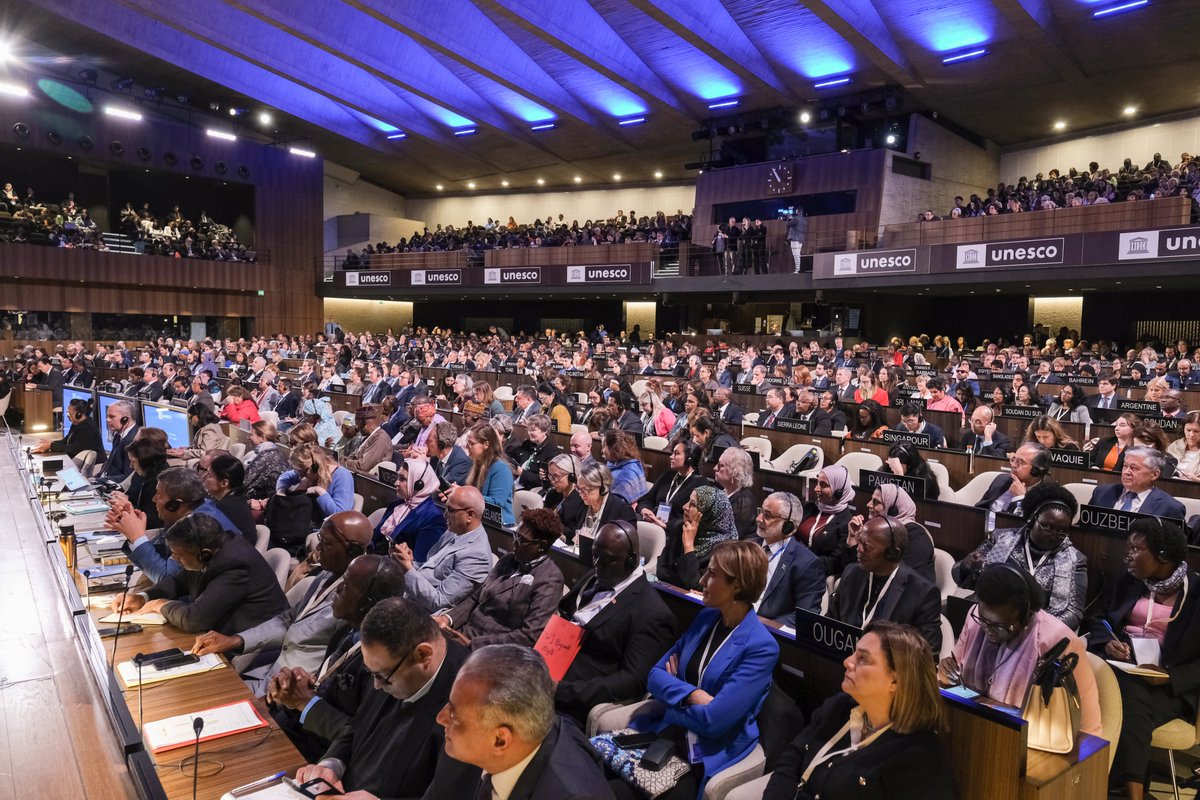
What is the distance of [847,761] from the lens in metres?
2.49

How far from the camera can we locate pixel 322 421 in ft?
30.8

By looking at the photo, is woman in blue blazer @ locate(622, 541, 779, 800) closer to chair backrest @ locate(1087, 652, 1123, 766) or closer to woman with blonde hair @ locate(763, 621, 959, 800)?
woman with blonde hair @ locate(763, 621, 959, 800)

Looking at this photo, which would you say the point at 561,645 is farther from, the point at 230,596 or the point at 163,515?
the point at 163,515

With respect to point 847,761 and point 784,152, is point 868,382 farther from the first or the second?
point 784,152

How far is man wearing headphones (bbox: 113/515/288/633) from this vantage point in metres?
3.74

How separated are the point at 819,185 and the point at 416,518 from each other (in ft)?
68.9

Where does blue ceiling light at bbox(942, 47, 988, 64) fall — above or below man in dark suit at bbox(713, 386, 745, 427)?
above

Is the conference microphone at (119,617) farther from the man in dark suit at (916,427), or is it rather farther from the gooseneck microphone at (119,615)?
the man in dark suit at (916,427)

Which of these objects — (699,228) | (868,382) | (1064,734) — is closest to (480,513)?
(1064,734)

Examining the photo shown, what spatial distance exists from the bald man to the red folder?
2.85 ft

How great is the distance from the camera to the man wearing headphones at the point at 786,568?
4.13 meters

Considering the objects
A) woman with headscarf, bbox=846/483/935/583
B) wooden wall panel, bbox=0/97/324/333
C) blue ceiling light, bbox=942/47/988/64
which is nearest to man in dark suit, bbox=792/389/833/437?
woman with headscarf, bbox=846/483/935/583

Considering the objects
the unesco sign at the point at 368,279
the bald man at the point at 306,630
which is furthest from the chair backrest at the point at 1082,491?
the unesco sign at the point at 368,279

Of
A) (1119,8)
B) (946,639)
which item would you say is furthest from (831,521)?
(1119,8)
